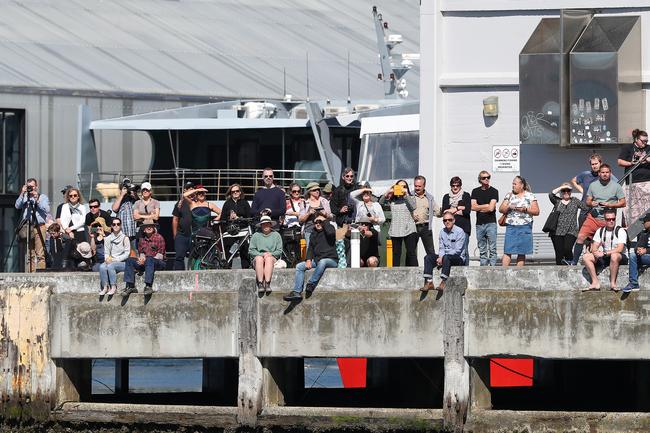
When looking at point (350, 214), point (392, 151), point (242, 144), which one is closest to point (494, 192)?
point (350, 214)

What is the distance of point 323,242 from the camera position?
2095cm

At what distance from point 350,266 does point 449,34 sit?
16.4ft

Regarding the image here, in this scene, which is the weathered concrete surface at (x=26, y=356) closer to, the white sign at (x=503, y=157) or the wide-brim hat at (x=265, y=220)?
the wide-brim hat at (x=265, y=220)

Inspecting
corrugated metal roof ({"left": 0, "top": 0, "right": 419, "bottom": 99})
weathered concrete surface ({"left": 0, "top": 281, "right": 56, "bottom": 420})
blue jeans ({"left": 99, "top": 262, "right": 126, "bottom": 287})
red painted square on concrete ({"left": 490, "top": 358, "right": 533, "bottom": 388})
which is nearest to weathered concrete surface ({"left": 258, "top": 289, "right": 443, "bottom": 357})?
blue jeans ({"left": 99, "top": 262, "right": 126, "bottom": 287})

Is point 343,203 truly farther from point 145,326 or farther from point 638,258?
point 638,258

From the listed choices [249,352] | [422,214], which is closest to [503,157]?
[422,214]

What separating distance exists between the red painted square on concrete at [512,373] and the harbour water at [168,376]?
23.8 ft

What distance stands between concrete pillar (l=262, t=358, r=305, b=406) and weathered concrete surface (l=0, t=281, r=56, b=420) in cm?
319

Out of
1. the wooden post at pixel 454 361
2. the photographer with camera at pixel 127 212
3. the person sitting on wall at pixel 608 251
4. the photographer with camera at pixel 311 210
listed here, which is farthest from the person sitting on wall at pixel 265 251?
the person sitting on wall at pixel 608 251

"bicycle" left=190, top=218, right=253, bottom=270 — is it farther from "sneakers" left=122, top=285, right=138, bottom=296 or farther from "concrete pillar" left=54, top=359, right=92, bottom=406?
"concrete pillar" left=54, top=359, right=92, bottom=406

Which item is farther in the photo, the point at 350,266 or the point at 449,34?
the point at 449,34

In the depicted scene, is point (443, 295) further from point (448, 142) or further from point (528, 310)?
point (448, 142)

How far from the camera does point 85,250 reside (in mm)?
22797

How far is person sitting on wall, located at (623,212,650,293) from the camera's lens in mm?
19188
